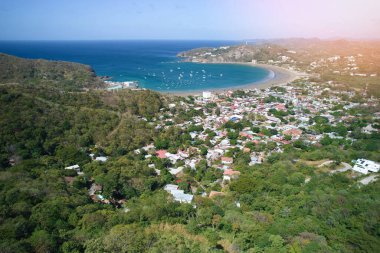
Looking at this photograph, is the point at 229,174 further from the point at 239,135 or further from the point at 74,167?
the point at 74,167

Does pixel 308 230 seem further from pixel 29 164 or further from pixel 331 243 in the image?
pixel 29 164

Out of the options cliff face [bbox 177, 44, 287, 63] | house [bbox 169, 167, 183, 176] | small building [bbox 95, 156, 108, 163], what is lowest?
house [bbox 169, 167, 183, 176]

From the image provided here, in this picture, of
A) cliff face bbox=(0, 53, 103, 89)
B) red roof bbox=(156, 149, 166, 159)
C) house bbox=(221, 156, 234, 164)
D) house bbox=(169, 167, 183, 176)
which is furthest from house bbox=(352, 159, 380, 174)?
cliff face bbox=(0, 53, 103, 89)

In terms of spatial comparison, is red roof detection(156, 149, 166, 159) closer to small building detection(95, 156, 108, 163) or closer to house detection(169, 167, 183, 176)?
house detection(169, 167, 183, 176)

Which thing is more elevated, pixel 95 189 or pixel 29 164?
pixel 29 164

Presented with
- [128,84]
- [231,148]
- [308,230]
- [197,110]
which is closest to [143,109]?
[197,110]

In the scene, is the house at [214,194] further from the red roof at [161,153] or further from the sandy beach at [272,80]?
the sandy beach at [272,80]
